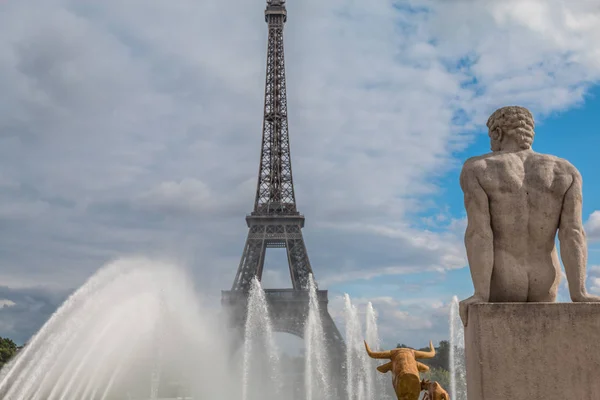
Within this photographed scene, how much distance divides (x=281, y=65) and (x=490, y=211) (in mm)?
67604

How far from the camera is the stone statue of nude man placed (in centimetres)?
577

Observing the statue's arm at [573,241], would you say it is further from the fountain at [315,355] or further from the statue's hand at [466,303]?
the fountain at [315,355]

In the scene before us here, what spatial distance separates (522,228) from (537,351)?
1137 millimetres

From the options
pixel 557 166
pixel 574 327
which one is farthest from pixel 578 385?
pixel 557 166

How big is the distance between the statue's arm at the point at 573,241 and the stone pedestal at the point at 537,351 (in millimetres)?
333

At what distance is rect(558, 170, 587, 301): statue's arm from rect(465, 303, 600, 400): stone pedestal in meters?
0.33

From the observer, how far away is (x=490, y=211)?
594 cm

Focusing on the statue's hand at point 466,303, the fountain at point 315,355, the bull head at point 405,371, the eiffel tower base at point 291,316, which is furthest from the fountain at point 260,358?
the statue's hand at point 466,303

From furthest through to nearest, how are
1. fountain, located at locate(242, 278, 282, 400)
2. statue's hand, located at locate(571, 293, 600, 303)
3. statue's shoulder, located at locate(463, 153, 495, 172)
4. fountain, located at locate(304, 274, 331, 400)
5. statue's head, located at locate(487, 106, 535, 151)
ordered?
Result: fountain, located at locate(242, 278, 282, 400) < fountain, located at locate(304, 274, 331, 400) < statue's head, located at locate(487, 106, 535, 151) < statue's shoulder, located at locate(463, 153, 495, 172) < statue's hand, located at locate(571, 293, 600, 303)

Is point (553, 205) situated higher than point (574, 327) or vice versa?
point (553, 205)

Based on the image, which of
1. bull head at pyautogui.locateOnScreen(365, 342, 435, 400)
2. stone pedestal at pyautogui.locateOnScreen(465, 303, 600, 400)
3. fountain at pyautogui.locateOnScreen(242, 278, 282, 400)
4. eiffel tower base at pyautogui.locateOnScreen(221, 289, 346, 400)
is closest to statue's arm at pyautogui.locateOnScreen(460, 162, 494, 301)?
stone pedestal at pyautogui.locateOnScreen(465, 303, 600, 400)

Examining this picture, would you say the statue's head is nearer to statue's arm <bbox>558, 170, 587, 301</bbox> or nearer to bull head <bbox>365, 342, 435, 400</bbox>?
statue's arm <bbox>558, 170, 587, 301</bbox>

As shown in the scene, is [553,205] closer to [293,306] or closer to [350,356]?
[350,356]

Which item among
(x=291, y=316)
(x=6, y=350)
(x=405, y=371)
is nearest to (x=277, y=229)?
(x=291, y=316)
